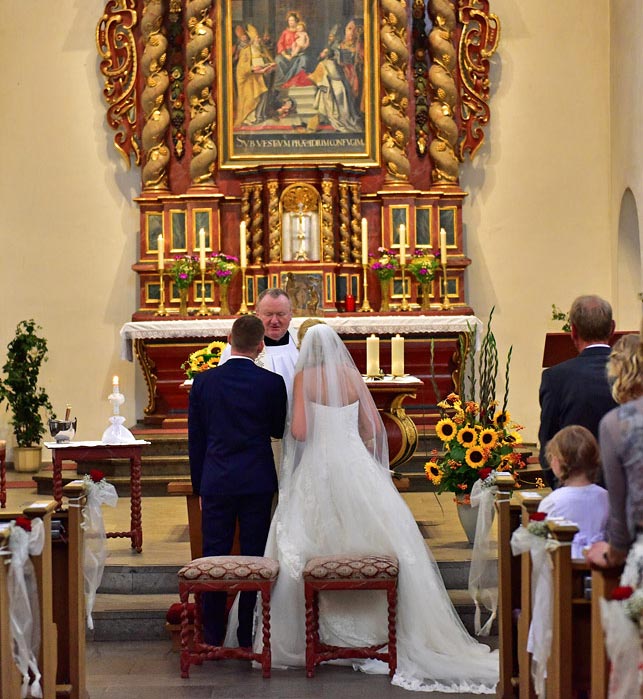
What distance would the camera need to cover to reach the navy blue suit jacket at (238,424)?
19.7ft

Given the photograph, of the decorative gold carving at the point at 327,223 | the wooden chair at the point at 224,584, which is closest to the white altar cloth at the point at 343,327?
the decorative gold carving at the point at 327,223

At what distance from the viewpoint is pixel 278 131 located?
1200cm

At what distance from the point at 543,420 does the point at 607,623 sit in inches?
85.2

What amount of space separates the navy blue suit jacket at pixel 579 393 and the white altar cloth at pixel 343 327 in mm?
5740

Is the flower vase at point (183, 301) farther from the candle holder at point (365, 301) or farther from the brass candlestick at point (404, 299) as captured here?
the brass candlestick at point (404, 299)

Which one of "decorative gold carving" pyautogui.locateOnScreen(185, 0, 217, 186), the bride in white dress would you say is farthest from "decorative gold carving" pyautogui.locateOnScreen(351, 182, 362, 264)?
the bride in white dress

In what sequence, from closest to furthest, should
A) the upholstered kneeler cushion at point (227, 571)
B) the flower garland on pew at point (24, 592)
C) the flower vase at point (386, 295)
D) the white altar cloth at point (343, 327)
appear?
the flower garland on pew at point (24, 592) < the upholstered kneeler cushion at point (227, 571) < the white altar cloth at point (343, 327) < the flower vase at point (386, 295)

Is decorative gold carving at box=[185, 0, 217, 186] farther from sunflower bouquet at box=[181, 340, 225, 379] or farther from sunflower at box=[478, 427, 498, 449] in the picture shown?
sunflower at box=[478, 427, 498, 449]

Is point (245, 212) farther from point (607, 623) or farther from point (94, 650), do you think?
point (607, 623)

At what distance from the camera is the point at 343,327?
11.1m

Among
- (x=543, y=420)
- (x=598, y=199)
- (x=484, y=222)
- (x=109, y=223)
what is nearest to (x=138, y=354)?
(x=109, y=223)

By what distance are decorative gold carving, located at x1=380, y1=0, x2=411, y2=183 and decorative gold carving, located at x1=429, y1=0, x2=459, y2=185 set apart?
268 mm

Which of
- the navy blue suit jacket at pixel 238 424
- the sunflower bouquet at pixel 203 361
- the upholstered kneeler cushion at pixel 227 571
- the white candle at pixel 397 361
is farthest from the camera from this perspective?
the sunflower bouquet at pixel 203 361

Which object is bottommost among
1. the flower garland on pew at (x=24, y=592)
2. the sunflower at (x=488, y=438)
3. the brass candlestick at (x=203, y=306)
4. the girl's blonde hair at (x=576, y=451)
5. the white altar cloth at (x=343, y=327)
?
the flower garland on pew at (x=24, y=592)
